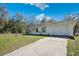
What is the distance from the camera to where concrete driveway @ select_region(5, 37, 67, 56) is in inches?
303

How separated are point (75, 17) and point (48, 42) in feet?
5.63

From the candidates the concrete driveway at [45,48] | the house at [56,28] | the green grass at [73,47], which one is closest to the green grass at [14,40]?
the concrete driveway at [45,48]

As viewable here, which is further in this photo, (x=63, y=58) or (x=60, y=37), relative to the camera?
(x=60, y=37)

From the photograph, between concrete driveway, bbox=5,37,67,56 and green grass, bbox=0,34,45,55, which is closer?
concrete driveway, bbox=5,37,67,56

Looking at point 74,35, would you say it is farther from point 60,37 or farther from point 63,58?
point 63,58

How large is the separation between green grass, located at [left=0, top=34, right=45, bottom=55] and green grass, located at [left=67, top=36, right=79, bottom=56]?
61.6 inches

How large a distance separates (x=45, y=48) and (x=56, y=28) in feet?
4.53

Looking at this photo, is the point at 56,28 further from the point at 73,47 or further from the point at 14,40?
the point at 14,40

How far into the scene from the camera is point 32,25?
915 cm

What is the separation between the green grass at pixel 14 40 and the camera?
8.44 meters

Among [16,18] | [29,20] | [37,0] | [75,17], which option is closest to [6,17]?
[16,18]

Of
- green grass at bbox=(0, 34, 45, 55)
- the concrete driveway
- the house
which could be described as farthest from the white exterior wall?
green grass at bbox=(0, 34, 45, 55)

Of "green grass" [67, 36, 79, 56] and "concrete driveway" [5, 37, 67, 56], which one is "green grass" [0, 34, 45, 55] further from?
"green grass" [67, 36, 79, 56]

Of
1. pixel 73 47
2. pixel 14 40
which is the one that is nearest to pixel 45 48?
pixel 73 47
